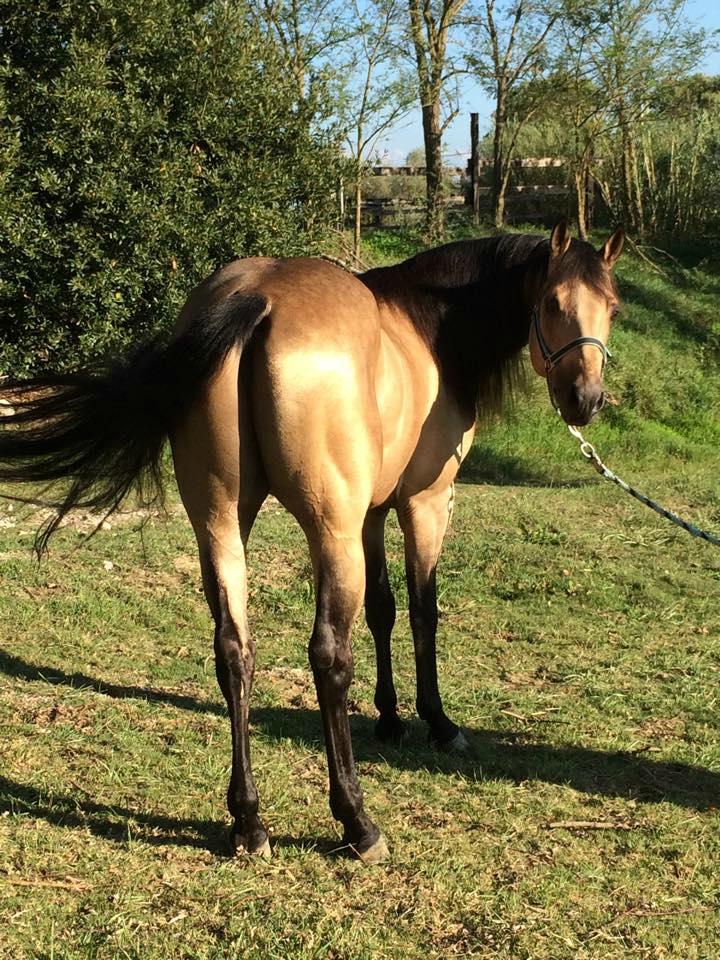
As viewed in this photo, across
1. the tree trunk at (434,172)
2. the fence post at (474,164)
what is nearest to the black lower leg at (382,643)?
the tree trunk at (434,172)

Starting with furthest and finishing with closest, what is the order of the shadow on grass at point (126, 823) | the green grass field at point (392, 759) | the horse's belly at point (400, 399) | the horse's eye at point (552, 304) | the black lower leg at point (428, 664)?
1. the black lower leg at point (428, 664)
2. the horse's eye at point (552, 304)
3. the horse's belly at point (400, 399)
4. the shadow on grass at point (126, 823)
5. the green grass field at point (392, 759)

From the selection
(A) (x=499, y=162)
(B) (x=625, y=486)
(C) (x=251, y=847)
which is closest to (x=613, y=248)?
(B) (x=625, y=486)

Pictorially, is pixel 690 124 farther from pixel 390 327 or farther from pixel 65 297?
pixel 390 327

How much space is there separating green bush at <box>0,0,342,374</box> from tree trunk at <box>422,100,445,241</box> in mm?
8284

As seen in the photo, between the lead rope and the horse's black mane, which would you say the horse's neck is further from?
the lead rope

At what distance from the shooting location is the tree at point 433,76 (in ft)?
52.6

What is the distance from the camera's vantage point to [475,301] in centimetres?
402

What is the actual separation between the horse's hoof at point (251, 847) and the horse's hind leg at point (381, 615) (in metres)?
1.13

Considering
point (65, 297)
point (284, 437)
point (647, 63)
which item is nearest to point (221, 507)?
point (284, 437)

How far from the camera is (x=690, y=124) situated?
63.5 feet

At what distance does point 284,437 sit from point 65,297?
527 cm

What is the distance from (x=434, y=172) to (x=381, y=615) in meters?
14.2

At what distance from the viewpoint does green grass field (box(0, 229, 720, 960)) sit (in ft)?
9.19

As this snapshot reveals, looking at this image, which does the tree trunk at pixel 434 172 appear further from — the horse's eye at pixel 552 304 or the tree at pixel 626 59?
the horse's eye at pixel 552 304
